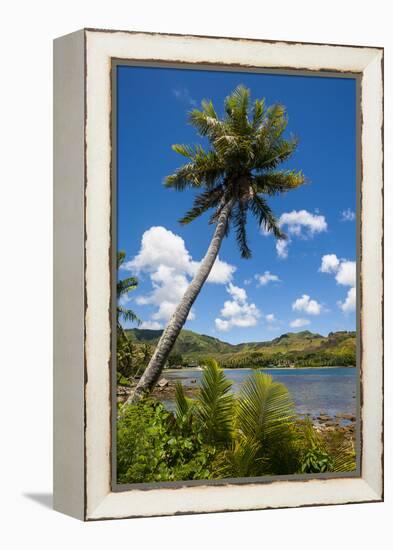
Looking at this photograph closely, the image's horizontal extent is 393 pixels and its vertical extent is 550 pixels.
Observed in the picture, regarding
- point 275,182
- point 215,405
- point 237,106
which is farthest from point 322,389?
point 237,106

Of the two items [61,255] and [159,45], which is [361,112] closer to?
[159,45]

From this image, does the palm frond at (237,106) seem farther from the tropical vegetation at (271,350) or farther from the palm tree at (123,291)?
the tropical vegetation at (271,350)

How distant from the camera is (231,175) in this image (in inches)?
487

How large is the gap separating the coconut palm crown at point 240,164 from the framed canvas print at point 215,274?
0.02 metres

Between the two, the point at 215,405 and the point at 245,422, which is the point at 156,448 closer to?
the point at 215,405

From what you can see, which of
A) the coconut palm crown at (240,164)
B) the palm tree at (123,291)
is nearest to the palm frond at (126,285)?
the palm tree at (123,291)

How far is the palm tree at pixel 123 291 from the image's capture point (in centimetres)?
1166

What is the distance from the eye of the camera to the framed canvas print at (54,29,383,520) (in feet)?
37.4

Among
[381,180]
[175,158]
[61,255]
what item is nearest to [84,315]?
[61,255]

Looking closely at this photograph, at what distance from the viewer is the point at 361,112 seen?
41.1ft

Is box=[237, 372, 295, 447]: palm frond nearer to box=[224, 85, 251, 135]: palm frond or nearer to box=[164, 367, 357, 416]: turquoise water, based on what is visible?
box=[164, 367, 357, 416]: turquoise water

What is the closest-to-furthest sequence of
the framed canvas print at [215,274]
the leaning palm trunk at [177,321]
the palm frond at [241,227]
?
the framed canvas print at [215,274]
the leaning palm trunk at [177,321]
the palm frond at [241,227]

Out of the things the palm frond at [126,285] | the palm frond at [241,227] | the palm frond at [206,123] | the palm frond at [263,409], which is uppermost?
the palm frond at [206,123]

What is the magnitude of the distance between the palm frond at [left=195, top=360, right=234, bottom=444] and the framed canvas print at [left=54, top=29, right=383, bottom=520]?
0.6 inches
